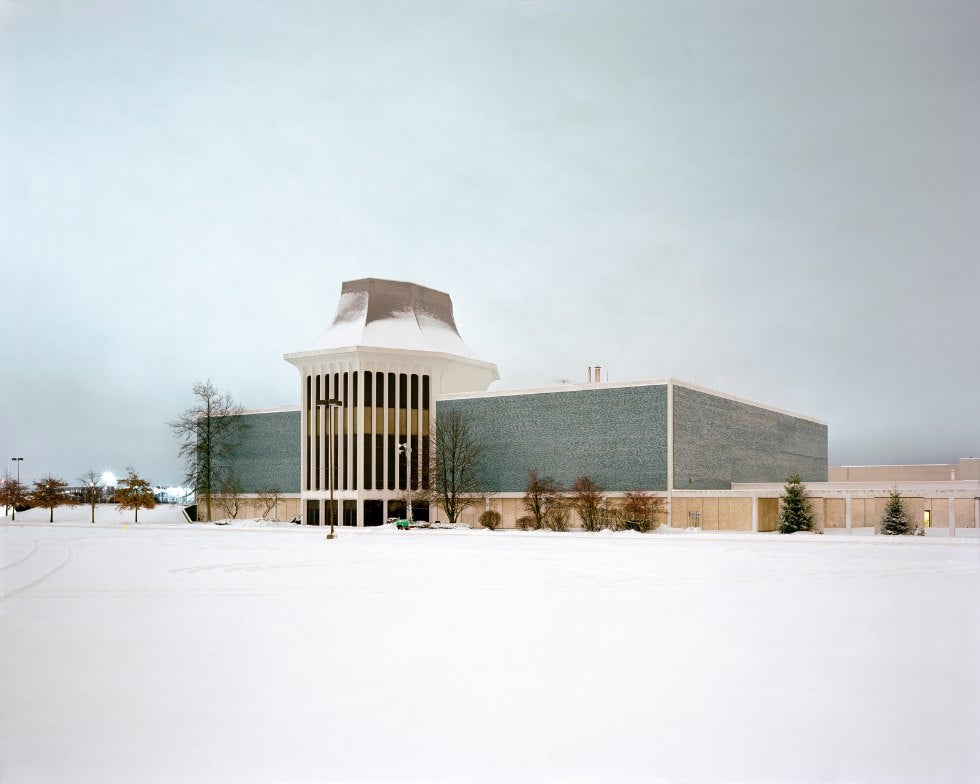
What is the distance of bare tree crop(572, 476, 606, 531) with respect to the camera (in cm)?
5784

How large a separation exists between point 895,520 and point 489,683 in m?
45.5

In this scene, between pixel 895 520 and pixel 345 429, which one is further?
pixel 345 429

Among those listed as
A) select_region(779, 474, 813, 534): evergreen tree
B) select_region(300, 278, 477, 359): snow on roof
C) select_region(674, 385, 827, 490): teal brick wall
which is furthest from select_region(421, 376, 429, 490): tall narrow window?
select_region(779, 474, 813, 534): evergreen tree

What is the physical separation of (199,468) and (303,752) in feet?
275

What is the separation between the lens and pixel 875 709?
7676 mm

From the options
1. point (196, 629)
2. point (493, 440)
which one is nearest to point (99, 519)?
point (493, 440)

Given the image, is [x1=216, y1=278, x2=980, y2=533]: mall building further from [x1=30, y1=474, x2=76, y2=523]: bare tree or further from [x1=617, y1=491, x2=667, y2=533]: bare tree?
[x1=30, y1=474, x2=76, y2=523]: bare tree

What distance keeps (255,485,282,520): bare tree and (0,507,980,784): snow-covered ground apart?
203ft

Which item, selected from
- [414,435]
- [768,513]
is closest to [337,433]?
[414,435]

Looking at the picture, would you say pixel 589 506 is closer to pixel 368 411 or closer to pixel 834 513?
pixel 834 513

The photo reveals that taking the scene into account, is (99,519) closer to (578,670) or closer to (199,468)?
(199,468)

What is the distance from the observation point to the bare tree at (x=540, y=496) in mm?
61375

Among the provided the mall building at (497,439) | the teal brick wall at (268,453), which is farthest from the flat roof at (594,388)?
the teal brick wall at (268,453)

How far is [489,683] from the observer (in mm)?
8742
